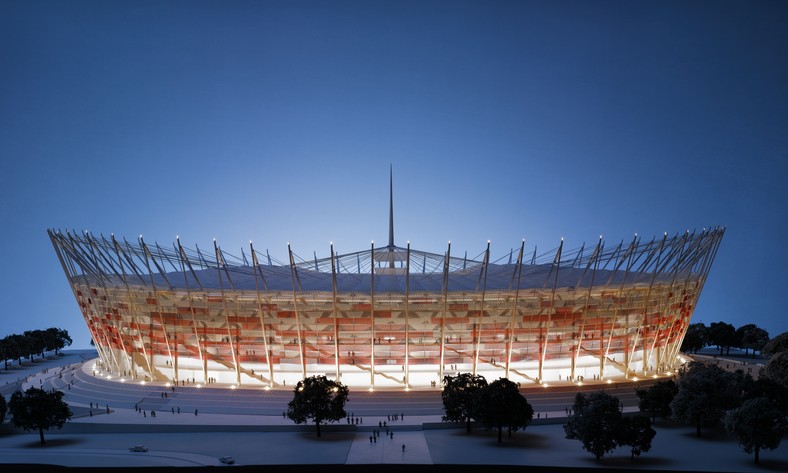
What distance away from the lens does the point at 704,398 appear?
165ft

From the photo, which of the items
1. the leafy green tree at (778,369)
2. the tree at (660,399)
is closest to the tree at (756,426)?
the tree at (660,399)

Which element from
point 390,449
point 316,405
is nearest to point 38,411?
point 316,405

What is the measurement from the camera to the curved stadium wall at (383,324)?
210ft

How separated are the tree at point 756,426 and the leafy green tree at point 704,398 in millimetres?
5235

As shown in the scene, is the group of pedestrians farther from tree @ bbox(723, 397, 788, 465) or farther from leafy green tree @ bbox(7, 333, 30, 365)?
leafy green tree @ bbox(7, 333, 30, 365)

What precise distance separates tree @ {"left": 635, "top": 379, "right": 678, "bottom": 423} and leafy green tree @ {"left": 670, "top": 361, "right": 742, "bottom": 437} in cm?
248

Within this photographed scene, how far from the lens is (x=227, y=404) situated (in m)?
60.3

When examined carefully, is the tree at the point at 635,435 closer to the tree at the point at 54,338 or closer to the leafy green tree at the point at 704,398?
the leafy green tree at the point at 704,398

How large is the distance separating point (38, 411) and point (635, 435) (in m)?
39.8

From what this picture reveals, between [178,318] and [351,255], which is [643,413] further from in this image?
[178,318]

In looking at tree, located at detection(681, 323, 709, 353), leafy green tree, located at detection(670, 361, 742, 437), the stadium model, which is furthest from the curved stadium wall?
tree, located at detection(681, 323, 709, 353)

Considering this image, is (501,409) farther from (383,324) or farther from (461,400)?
(383,324)

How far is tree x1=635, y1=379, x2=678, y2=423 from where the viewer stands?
54781 millimetres

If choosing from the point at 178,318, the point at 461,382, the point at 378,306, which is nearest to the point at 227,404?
the point at 178,318
